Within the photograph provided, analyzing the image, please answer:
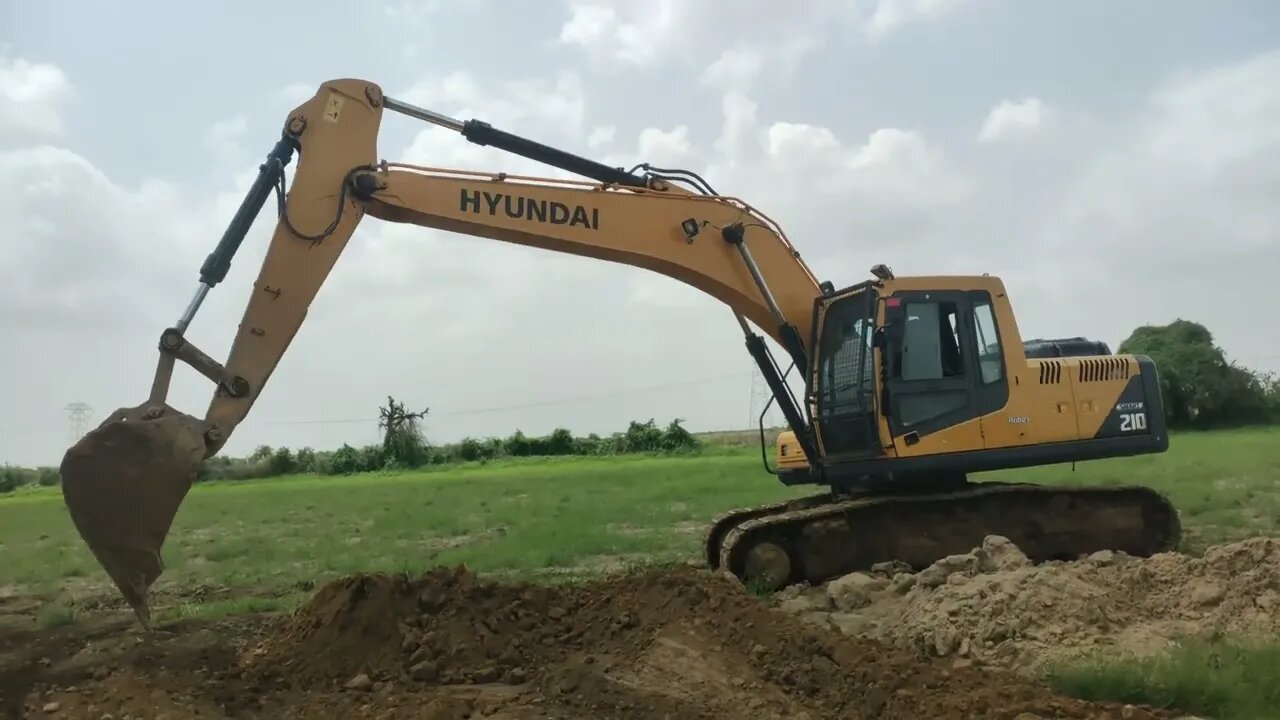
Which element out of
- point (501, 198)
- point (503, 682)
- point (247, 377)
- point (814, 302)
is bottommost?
point (503, 682)

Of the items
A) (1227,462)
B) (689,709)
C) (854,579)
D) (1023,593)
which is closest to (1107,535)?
(854,579)

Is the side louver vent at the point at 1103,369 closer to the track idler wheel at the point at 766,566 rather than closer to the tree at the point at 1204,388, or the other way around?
the track idler wheel at the point at 766,566

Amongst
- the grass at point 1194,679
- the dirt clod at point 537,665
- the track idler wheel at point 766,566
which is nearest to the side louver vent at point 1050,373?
the track idler wheel at point 766,566

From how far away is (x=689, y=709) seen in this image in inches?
202

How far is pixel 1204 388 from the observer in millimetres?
44125

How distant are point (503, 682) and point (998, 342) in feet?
19.4

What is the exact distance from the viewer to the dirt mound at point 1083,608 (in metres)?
6.09

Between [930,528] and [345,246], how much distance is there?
5966 mm

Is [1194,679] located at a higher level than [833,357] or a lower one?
lower

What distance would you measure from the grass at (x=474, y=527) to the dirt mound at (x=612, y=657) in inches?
115

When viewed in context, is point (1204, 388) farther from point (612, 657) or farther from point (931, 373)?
point (612, 657)

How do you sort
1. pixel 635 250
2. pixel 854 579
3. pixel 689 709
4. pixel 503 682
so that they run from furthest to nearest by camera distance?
1. pixel 635 250
2. pixel 854 579
3. pixel 503 682
4. pixel 689 709

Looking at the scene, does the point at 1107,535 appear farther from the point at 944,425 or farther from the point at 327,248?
the point at 327,248

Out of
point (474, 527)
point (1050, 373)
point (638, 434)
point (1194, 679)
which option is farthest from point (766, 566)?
point (638, 434)
